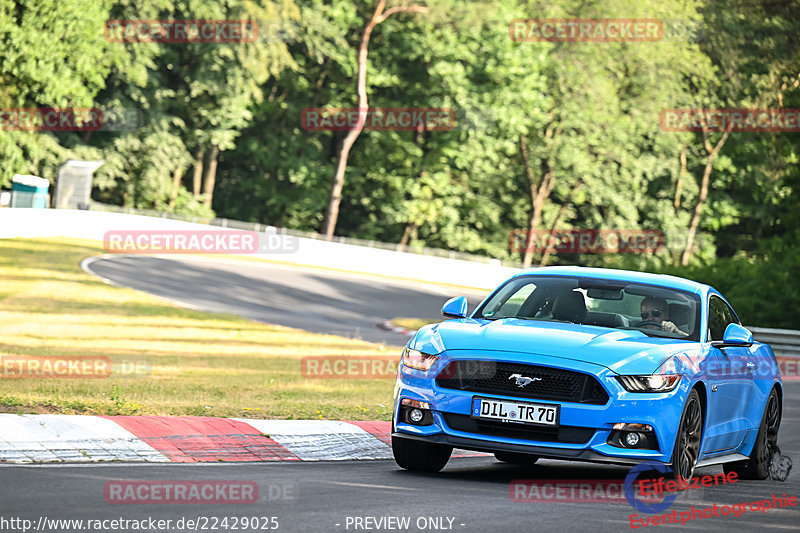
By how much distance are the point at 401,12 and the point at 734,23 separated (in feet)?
64.4

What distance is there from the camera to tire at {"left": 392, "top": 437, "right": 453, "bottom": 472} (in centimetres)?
906

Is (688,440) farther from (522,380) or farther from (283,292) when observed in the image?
(283,292)

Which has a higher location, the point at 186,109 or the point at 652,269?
the point at 186,109

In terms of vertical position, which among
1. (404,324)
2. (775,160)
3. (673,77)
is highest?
(673,77)

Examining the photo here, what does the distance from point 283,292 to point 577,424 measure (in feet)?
97.4

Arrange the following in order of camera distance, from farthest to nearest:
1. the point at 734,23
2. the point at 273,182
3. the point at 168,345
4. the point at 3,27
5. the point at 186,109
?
the point at 273,182, the point at 186,109, the point at 3,27, the point at 734,23, the point at 168,345

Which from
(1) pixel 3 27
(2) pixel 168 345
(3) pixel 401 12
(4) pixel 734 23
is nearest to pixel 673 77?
(3) pixel 401 12

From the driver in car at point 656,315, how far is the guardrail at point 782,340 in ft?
74.9

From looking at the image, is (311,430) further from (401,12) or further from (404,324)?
(401,12)

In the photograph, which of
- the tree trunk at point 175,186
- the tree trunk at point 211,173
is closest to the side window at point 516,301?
the tree trunk at point 175,186

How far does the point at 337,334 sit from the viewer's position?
30141 mm

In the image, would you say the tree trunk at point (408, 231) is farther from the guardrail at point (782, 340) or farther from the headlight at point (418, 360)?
the headlight at point (418, 360)

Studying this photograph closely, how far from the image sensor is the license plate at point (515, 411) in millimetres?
8305

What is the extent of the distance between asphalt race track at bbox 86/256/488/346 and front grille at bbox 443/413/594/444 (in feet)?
67.1
